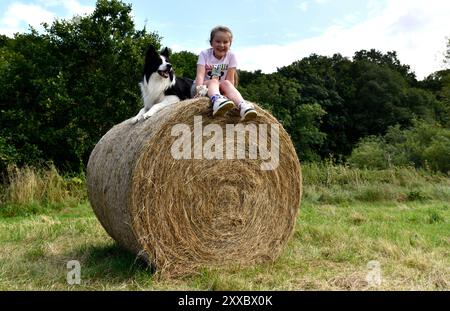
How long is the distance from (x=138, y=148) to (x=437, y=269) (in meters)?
3.02

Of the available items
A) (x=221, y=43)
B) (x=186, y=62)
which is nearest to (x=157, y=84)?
(x=221, y=43)

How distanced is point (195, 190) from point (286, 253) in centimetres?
136

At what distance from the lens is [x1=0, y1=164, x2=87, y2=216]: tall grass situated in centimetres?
1054

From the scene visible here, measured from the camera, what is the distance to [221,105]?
5109 mm

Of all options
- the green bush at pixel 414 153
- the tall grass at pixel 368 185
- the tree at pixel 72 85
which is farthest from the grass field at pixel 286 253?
the green bush at pixel 414 153

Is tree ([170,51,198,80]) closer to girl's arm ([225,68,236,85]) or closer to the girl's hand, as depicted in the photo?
girl's arm ([225,68,236,85])

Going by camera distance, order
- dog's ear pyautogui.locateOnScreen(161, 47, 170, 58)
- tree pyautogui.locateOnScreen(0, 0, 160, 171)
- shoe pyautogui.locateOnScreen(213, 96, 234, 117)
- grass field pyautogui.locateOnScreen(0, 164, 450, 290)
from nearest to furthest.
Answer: grass field pyautogui.locateOnScreen(0, 164, 450, 290), shoe pyautogui.locateOnScreen(213, 96, 234, 117), dog's ear pyautogui.locateOnScreen(161, 47, 170, 58), tree pyautogui.locateOnScreen(0, 0, 160, 171)

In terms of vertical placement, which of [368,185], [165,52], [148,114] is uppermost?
[165,52]

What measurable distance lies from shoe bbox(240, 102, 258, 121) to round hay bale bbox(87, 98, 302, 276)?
18 centimetres

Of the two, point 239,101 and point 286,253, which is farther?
point 286,253

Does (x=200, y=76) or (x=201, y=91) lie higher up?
(x=200, y=76)

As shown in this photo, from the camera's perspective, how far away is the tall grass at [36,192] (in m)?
10.5

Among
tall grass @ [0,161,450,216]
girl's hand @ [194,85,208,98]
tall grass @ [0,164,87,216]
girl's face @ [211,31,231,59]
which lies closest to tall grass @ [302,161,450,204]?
tall grass @ [0,161,450,216]

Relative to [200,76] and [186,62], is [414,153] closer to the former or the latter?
[186,62]
